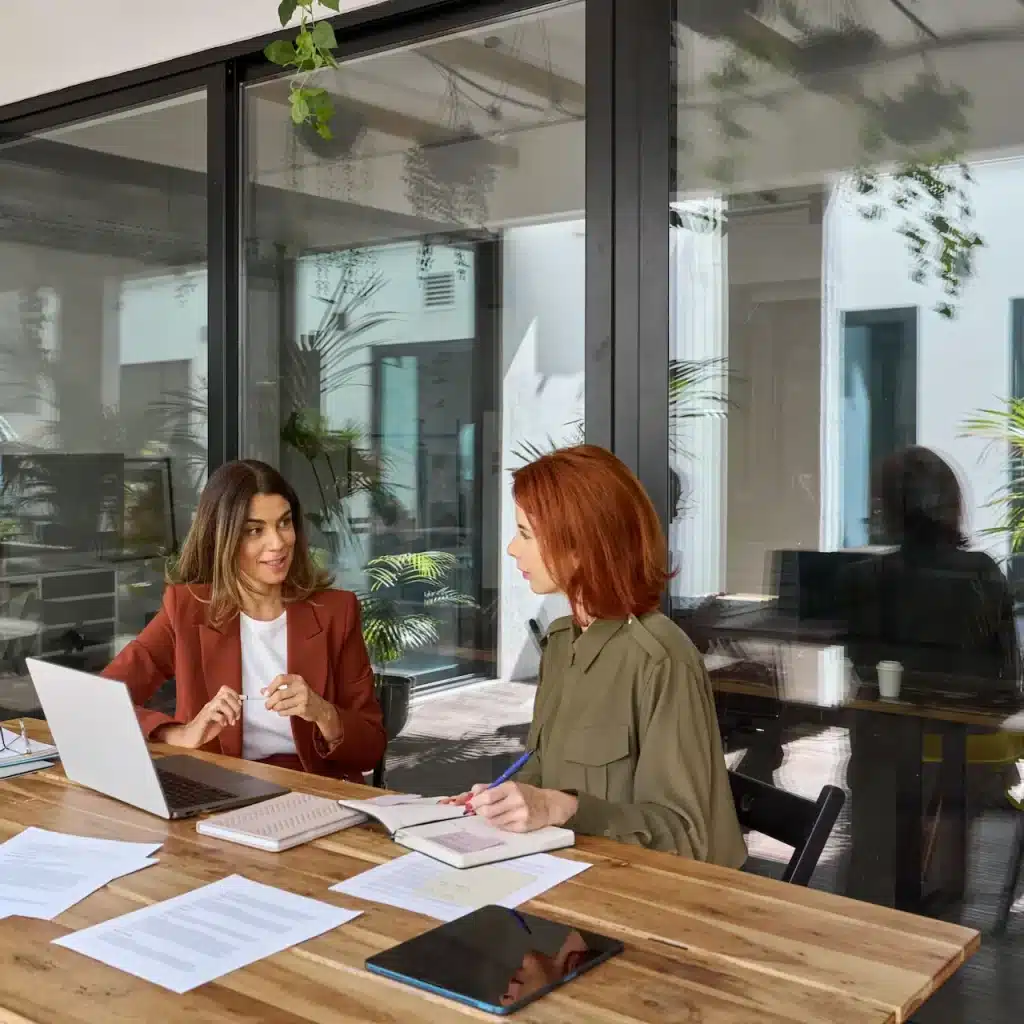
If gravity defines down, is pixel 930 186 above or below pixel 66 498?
above

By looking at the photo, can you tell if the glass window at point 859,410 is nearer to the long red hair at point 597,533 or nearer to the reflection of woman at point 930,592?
the reflection of woman at point 930,592

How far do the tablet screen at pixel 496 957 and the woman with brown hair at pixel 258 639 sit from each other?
1276 mm

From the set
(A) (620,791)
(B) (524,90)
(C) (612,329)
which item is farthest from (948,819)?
(B) (524,90)

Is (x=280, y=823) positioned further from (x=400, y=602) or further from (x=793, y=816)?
(x=400, y=602)

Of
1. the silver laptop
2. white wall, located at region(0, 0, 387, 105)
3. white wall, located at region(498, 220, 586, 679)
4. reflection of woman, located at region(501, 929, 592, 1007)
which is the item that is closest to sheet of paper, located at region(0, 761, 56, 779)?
the silver laptop

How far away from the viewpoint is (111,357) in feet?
13.6

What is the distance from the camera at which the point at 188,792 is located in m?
2.23

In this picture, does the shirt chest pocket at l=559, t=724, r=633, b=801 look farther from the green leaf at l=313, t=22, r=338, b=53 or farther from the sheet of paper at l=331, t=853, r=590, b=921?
the green leaf at l=313, t=22, r=338, b=53

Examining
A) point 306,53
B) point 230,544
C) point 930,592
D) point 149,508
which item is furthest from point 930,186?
point 149,508

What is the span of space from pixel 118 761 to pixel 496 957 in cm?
97

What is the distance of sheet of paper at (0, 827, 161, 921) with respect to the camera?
5.60ft

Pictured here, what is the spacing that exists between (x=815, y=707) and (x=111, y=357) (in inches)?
102

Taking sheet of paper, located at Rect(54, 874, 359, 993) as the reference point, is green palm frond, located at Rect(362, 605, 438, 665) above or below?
above

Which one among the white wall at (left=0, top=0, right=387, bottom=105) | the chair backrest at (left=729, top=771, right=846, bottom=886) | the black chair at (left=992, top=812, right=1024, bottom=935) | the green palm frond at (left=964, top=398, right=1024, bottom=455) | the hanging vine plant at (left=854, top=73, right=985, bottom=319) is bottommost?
the black chair at (left=992, top=812, right=1024, bottom=935)
